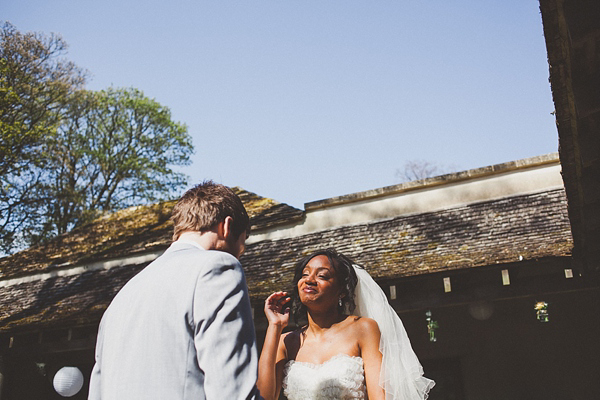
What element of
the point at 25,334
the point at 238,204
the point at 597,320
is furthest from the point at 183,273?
the point at 25,334

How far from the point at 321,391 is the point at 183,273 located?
6.48 feet

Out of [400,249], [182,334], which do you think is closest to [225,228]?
[182,334]

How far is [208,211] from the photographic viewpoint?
7.77 feet

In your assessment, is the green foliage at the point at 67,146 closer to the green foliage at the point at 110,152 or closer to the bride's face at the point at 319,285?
the green foliage at the point at 110,152

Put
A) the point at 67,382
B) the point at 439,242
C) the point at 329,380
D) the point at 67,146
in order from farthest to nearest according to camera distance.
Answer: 1. the point at 67,146
2. the point at 439,242
3. the point at 67,382
4. the point at 329,380

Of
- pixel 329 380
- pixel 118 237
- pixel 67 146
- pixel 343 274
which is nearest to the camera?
pixel 329 380

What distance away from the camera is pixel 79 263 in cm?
1319

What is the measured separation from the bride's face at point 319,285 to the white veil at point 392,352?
29 cm

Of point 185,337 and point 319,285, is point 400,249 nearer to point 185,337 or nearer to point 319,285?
point 319,285

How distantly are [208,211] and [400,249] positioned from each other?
7.15 meters

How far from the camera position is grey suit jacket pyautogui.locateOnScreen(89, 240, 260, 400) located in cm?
195

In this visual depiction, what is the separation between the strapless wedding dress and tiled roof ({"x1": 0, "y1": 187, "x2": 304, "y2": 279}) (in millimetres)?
7626

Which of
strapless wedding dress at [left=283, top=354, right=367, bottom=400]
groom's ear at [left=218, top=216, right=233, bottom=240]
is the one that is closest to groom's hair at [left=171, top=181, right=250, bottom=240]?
groom's ear at [left=218, top=216, right=233, bottom=240]

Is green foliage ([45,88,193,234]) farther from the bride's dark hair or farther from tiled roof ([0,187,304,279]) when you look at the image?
the bride's dark hair
